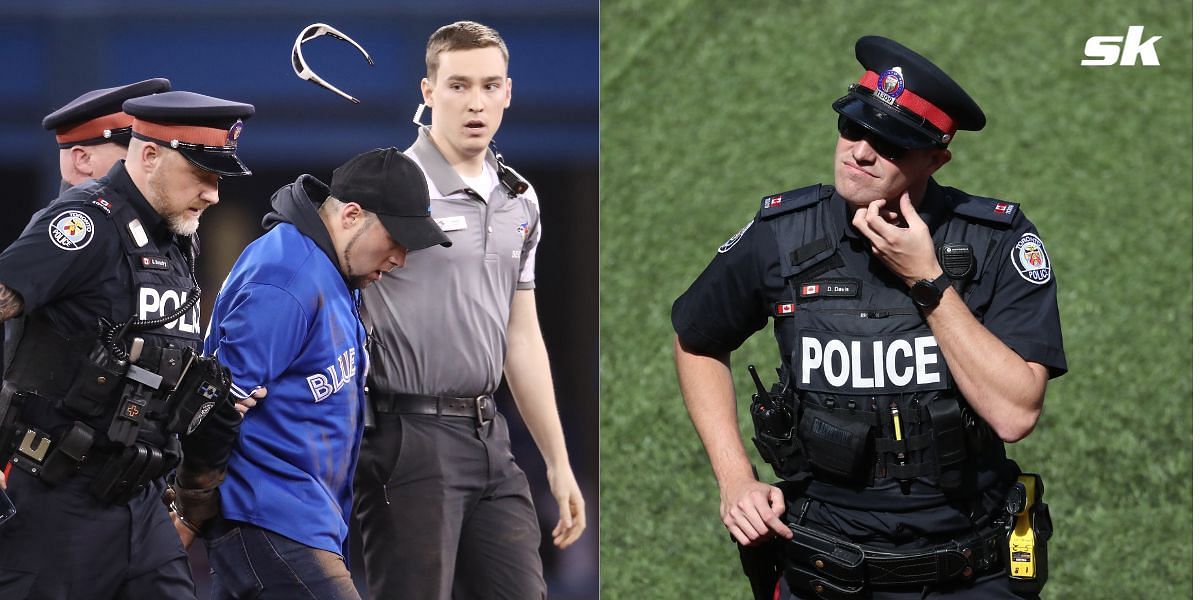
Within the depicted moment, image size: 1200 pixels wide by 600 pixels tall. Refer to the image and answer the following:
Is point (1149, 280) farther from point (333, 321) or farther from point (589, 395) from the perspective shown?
point (333, 321)

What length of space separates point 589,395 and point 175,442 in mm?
1765

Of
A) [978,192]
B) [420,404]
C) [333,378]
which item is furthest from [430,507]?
[978,192]

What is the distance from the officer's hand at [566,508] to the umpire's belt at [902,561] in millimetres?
1808

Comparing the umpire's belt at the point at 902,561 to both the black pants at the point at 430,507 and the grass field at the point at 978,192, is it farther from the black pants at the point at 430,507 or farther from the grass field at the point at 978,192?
the grass field at the point at 978,192

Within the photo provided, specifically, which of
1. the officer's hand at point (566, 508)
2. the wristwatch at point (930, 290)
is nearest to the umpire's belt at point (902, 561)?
the wristwatch at point (930, 290)

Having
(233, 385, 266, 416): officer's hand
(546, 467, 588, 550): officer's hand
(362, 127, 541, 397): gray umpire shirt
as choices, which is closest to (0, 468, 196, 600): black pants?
(233, 385, 266, 416): officer's hand

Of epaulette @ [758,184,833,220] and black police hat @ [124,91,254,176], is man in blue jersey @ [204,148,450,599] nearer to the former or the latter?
black police hat @ [124,91,254,176]

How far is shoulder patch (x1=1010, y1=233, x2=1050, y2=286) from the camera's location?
346cm

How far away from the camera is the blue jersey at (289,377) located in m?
3.80

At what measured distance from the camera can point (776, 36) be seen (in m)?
6.12

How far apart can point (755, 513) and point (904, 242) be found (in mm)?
720

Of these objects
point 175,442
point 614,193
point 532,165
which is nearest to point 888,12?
point 614,193

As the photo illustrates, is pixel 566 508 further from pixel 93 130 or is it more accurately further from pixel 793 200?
pixel 93 130

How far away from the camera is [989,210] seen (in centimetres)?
357
